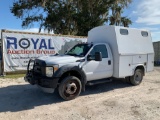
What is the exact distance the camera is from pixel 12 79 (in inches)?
Answer: 454

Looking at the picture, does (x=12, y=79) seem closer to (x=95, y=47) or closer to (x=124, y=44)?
(x=95, y=47)

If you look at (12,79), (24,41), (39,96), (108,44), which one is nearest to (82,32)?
(24,41)

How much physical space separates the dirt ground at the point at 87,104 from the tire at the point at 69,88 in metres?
0.20

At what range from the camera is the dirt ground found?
581cm

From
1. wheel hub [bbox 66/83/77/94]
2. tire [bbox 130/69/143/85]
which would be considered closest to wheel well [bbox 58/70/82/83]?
wheel hub [bbox 66/83/77/94]

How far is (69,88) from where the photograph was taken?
7281mm

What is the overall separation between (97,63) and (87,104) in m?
1.93

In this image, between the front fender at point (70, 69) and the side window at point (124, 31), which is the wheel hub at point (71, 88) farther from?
the side window at point (124, 31)

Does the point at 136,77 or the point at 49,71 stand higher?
the point at 49,71

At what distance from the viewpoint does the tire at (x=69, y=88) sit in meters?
7.10

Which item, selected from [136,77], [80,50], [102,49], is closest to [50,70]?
[80,50]

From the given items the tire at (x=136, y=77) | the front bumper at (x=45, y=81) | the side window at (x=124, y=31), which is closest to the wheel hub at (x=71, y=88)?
the front bumper at (x=45, y=81)

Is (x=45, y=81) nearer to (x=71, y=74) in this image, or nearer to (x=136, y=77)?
(x=71, y=74)

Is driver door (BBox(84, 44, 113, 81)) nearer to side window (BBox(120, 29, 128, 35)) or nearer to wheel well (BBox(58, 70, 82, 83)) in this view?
wheel well (BBox(58, 70, 82, 83))
